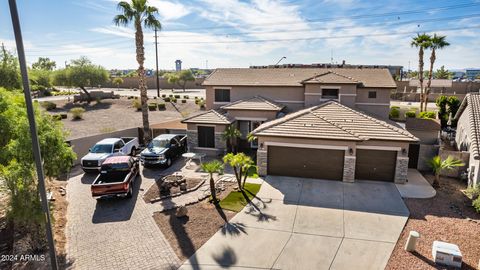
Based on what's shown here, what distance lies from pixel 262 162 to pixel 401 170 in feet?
26.8

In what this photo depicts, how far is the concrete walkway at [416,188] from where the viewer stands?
51.1ft

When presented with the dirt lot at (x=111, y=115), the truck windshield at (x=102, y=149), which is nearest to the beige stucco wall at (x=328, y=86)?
the truck windshield at (x=102, y=149)

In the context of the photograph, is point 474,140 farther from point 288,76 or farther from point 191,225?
point 288,76

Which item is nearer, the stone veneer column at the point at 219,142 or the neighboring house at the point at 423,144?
the neighboring house at the point at 423,144

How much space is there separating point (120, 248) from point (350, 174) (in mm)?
12872

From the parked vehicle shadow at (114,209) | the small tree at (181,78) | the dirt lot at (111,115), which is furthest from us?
the small tree at (181,78)

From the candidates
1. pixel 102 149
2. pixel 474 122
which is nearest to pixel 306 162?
pixel 474 122

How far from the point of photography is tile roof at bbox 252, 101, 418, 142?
17.0 m

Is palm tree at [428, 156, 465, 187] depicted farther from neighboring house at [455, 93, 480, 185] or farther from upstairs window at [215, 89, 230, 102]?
upstairs window at [215, 89, 230, 102]

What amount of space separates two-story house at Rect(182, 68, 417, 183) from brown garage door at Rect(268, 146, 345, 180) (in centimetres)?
6

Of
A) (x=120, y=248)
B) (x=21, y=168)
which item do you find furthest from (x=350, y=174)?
(x=21, y=168)

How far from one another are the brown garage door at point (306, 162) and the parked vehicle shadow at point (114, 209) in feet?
28.0

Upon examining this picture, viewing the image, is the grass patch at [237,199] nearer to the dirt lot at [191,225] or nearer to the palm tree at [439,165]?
the dirt lot at [191,225]

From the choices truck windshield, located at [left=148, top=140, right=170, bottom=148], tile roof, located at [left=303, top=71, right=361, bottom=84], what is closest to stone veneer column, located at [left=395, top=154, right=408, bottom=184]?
tile roof, located at [left=303, top=71, right=361, bottom=84]
